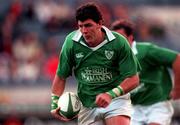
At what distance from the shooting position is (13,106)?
15875 mm

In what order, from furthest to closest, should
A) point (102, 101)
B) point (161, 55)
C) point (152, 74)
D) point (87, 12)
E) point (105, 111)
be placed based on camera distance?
point (152, 74) → point (161, 55) → point (105, 111) → point (87, 12) → point (102, 101)

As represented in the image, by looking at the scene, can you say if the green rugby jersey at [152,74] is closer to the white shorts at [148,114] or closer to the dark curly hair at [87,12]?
the white shorts at [148,114]

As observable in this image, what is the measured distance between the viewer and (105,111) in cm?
800

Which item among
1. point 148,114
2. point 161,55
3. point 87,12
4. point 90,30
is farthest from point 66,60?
point 148,114

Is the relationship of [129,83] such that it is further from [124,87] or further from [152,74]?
[152,74]

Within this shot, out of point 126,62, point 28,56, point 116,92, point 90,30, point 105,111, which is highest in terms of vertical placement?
point 90,30

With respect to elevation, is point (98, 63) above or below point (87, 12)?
below

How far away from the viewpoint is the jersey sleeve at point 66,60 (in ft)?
26.2

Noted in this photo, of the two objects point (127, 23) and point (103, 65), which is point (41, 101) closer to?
point (127, 23)

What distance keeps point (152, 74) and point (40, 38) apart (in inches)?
318

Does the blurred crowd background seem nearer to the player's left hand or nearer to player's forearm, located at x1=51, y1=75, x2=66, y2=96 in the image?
player's forearm, located at x1=51, y1=75, x2=66, y2=96

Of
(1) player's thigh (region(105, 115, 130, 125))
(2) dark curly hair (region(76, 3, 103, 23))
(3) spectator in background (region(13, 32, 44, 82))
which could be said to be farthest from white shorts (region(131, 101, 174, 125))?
(3) spectator in background (region(13, 32, 44, 82))

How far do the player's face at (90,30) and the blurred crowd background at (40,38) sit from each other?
26.7 ft

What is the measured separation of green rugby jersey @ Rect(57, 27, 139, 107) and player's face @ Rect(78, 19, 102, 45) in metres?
0.15
